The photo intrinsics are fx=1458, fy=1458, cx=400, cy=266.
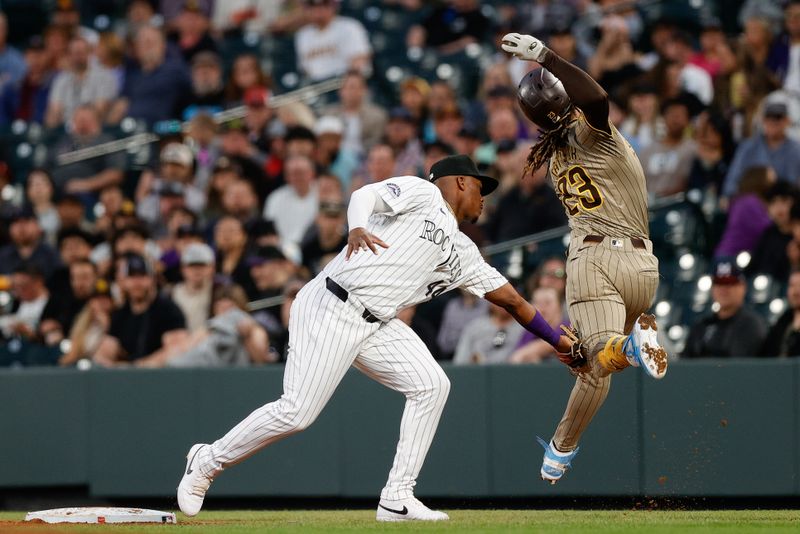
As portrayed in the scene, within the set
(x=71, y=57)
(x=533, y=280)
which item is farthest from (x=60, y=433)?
(x=71, y=57)

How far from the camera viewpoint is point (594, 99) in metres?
6.85

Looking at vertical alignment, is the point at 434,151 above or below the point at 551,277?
above

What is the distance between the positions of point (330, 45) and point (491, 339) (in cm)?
577

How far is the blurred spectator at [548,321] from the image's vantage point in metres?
9.84

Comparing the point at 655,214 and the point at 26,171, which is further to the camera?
the point at 26,171

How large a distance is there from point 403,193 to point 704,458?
353 cm

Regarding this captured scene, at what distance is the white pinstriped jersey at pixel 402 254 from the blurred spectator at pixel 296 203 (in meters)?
5.50

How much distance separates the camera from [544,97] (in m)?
7.19

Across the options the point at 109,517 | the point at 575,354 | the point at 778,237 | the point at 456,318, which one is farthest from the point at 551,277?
the point at 109,517

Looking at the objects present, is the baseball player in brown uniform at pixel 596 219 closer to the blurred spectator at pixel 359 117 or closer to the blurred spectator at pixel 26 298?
the blurred spectator at pixel 26 298

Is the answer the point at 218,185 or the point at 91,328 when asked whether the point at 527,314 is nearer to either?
the point at 91,328

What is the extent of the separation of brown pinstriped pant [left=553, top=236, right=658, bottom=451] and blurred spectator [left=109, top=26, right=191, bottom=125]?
8729 millimetres

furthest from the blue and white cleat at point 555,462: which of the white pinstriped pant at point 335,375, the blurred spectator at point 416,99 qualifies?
the blurred spectator at point 416,99

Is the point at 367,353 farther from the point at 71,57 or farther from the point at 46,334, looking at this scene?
the point at 71,57
